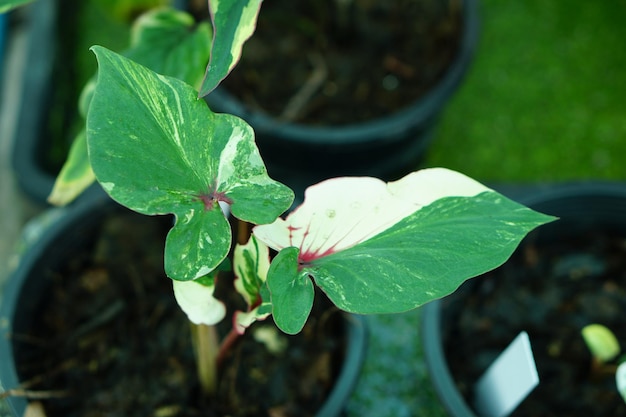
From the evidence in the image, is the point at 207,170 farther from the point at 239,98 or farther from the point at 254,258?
the point at 239,98

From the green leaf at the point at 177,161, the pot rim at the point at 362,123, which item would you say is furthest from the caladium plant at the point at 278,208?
the pot rim at the point at 362,123

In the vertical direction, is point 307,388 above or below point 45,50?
below

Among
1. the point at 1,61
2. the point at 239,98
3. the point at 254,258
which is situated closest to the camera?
the point at 254,258

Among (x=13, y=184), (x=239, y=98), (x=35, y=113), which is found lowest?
(x=13, y=184)

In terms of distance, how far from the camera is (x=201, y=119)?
1.68 ft

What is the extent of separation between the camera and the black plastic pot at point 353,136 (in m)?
0.99

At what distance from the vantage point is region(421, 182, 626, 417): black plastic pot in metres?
0.74

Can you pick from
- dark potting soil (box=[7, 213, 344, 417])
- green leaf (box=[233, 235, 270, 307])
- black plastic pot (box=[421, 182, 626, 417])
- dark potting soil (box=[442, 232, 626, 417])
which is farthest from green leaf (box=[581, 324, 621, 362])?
green leaf (box=[233, 235, 270, 307])

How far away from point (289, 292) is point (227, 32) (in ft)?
0.67

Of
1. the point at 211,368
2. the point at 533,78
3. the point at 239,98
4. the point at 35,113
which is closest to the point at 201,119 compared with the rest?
the point at 211,368

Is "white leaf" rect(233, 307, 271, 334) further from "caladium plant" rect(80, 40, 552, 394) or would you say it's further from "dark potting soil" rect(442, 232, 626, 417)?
"dark potting soil" rect(442, 232, 626, 417)

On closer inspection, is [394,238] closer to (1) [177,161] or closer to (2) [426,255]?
(2) [426,255]

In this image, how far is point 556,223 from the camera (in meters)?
0.88

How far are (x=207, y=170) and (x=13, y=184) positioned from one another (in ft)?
2.94
